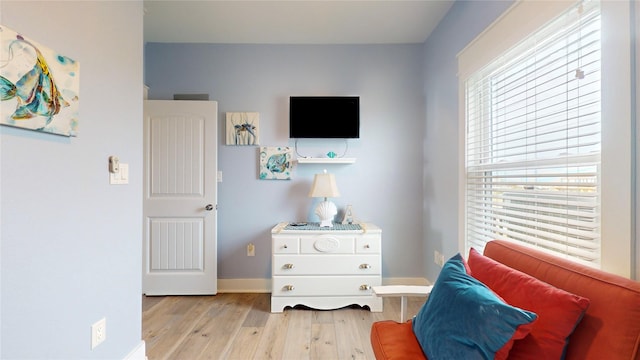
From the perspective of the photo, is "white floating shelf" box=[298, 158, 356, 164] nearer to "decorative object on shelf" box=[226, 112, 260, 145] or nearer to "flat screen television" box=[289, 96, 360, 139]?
"flat screen television" box=[289, 96, 360, 139]

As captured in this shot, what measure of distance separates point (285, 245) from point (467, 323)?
177 centimetres

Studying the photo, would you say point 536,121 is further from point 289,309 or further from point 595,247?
point 289,309

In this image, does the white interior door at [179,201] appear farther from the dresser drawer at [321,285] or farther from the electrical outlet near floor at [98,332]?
the electrical outlet near floor at [98,332]

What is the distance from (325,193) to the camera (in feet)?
8.80

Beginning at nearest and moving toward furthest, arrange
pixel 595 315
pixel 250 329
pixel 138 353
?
pixel 595 315 < pixel 138 353 < pixel 250 329

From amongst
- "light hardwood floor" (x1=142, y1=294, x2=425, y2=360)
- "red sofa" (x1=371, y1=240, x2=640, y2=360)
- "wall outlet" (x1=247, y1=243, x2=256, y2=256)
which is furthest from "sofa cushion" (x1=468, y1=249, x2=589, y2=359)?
"wall outlet" (x1=247, y1=243, x2=256, y2=256)

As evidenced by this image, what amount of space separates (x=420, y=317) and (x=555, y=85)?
4.17 ft

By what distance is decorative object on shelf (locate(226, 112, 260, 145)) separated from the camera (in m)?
2.96

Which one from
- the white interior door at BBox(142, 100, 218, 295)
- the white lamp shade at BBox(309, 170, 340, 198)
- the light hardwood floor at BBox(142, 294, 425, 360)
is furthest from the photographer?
the white interior door at BBox(142, 100, 218, 295)

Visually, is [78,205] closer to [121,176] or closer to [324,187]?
[121,176]

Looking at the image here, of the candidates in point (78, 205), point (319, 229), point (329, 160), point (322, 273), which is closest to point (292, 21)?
point (329, 160)

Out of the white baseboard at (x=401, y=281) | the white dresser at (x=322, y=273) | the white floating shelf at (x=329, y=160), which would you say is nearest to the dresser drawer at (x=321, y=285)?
the white dresser at (x=322, y=273)

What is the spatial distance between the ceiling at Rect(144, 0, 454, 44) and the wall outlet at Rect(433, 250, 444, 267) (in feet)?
7.23

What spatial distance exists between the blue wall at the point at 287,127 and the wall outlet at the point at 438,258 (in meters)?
0.33
